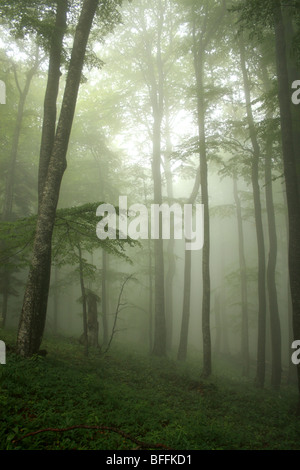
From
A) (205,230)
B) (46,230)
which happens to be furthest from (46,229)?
(205,230)

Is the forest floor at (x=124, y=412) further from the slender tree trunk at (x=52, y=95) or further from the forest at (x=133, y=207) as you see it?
the slender tree trunk at (x=52, y=95)

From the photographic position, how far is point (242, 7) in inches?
308

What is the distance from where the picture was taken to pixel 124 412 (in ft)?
18.1

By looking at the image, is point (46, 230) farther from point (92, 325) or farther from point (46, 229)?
point (92, 325)

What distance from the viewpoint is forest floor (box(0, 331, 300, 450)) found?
4090 millimetres

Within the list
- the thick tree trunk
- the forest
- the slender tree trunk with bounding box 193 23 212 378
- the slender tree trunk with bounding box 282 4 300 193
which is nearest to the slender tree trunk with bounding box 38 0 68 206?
the forest

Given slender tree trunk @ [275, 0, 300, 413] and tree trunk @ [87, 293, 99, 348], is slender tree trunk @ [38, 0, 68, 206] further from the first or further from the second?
slender tree trunk @ [275, 0, 300, 413]

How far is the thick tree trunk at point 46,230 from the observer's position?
6.96m

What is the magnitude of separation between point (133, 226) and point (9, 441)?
1635cm

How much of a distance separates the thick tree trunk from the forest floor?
627 mm

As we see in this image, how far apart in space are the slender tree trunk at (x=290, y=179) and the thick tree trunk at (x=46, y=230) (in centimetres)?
636

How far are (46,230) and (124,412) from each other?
4923mm

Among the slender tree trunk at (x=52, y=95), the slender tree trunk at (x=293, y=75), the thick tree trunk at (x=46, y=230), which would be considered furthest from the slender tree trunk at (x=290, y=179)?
the slender tree trunk at (x=52, y=95)
